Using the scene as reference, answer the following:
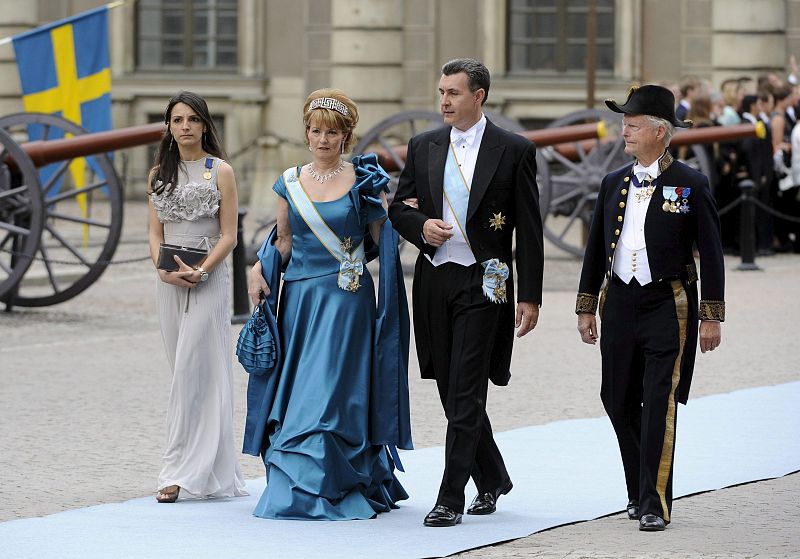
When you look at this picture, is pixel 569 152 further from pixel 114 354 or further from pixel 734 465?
pixel 734 465

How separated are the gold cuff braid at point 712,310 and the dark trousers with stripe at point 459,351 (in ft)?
2.27

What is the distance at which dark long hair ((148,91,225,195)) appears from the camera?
6.94 metres

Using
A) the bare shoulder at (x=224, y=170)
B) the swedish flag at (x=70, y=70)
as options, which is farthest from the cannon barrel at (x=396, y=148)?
the bare shoulder at (x=224, y=170)

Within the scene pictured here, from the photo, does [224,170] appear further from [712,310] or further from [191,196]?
[712,310]

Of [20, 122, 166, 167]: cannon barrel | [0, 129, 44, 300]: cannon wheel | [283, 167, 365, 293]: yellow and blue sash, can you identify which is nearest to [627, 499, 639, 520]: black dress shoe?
[283, 167, 365, 293]: yellow and blue sash

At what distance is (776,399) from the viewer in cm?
923

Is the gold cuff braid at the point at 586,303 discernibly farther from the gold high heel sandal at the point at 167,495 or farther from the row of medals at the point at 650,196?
the gold high heel sandal at the point at 167,495

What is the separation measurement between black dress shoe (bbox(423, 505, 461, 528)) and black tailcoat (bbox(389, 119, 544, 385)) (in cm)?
51

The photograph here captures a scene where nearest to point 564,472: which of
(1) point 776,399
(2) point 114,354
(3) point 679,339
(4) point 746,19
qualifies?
(3) point 679,339

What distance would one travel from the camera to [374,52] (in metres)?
23.5

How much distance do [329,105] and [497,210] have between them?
0.70 m

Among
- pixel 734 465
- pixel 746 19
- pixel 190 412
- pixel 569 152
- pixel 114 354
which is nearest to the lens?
pixel 190 412

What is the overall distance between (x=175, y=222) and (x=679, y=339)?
205cm

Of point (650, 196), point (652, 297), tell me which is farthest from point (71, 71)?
point (652, 297)
